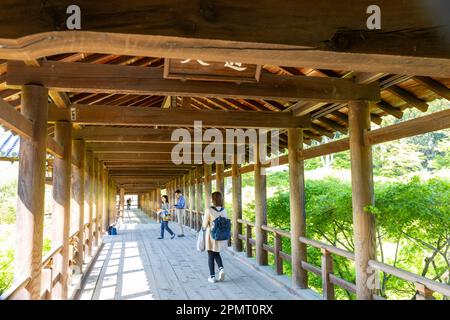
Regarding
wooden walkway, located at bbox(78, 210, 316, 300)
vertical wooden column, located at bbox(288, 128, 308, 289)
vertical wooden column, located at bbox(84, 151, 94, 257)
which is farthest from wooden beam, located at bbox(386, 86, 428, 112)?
vertical wooden column, located at bbox(84, 151, 94, 257)

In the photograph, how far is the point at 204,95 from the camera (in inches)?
162

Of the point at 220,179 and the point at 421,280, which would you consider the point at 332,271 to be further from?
the point at 220,179

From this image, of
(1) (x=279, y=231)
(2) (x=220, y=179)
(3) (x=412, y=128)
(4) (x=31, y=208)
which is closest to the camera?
(4) (x=31, y=208)

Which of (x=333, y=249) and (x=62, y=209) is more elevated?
(x=62, y=209)

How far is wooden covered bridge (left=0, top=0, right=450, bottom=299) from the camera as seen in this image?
1770mm

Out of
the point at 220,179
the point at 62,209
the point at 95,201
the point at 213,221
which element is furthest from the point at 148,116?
the point at 95,201

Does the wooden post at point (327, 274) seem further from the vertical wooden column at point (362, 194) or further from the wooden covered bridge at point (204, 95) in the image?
the vertical wooden column at point (362, 194)

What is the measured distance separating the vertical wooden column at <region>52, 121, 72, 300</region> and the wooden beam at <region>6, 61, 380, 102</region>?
1.59 metres

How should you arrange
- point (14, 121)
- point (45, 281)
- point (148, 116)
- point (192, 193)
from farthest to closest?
point (192, 193) → point (148, 116) → point (45, 281) → point (14, 121)

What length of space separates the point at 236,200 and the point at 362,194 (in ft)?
17.6

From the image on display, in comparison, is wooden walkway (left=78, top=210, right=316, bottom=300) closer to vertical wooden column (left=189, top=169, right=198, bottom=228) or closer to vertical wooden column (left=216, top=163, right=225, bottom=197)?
vertical wooden column (left=216, top=163, right=225, bottom=197)

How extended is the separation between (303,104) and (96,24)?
426 centimetres

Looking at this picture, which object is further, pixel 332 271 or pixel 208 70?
pixel 332 271

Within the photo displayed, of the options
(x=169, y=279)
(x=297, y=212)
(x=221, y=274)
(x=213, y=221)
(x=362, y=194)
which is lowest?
(x=169, y=279)
